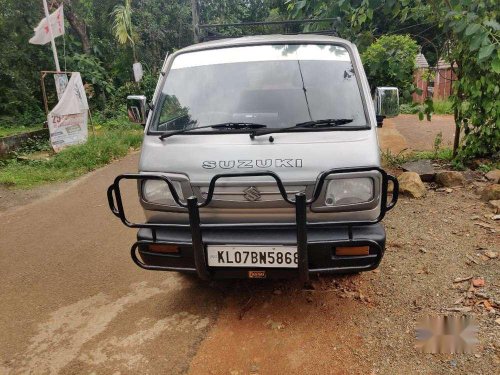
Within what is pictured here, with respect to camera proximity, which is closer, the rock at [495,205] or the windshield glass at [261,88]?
the windshield glass at [261,88]

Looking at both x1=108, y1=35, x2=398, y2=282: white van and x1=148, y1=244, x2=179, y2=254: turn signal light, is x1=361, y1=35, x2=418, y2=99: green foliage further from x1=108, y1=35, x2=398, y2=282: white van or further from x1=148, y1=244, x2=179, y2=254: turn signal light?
x1=148, y1=244, x2=179, y2=254: turn signal light

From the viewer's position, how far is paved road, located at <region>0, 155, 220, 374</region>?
257 centimetres

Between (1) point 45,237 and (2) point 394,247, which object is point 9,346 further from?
(2) point 394,247

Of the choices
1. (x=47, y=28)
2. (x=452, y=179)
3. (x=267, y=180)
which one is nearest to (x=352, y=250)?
(x=267, y=180)

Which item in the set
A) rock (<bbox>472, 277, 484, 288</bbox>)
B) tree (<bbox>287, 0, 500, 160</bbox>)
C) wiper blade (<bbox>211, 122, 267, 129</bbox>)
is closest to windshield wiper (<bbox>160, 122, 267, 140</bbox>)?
wiper blade (<bbox>211, 122, 267, 129</bbox>)

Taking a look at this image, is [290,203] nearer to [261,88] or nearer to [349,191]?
[349,191]

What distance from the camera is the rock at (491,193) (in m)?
4.41

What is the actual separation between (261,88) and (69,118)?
7.52 meters

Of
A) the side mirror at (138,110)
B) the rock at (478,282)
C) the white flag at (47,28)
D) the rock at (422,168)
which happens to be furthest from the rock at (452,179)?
the white flag at (47,28)

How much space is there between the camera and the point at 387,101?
11.3ft

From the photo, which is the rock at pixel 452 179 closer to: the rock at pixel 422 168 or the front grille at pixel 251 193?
the rock at pixel 422 168

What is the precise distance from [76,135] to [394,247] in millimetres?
8091

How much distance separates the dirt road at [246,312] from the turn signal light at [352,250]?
0.58 meters

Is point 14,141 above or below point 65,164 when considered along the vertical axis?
above
